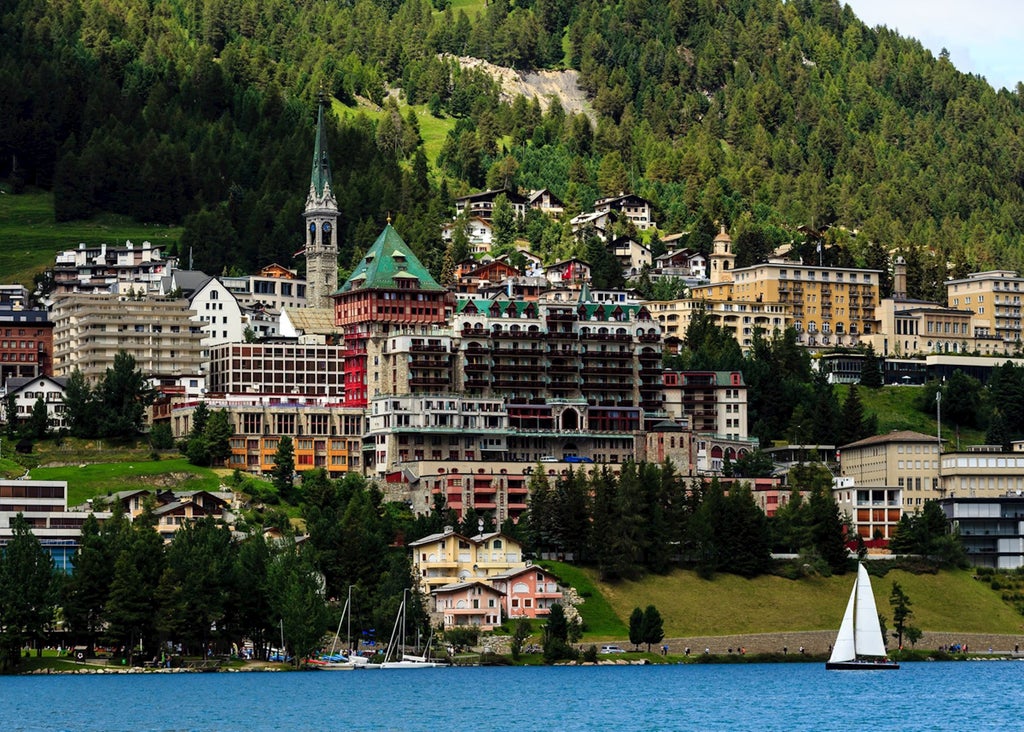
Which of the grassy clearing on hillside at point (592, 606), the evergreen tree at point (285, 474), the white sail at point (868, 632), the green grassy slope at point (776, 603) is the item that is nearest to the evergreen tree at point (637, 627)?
the grassy clearing on hillside at point (592, 606)

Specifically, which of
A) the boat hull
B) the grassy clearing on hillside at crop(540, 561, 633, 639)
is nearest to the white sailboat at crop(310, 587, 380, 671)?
the grassy clearing on hillside at crop(540, 561, 633, 639)

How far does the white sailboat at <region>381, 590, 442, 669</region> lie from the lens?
16375 centimetres

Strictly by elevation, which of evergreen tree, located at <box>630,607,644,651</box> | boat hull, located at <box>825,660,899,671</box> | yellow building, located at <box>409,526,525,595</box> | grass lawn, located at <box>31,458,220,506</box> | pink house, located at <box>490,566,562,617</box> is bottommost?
boat hull, located at <box>825,660,899,671</box>

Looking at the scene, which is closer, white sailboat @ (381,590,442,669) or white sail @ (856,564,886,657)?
white sail @ (856,564,886,657)

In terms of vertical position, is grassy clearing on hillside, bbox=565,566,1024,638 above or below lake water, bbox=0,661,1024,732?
above

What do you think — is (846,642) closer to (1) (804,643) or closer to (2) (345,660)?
(1) (804,643)

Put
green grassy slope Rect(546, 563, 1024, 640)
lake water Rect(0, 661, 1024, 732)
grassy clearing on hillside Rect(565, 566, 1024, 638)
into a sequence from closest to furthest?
lake water Rect(0, 661, 1024, 732) < green grassy slope Rect(546, 563, 1024, 640) < grassy clearing on hillside Rect(565, 566, 1024, 638)

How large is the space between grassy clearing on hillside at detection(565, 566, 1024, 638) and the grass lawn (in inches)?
1391

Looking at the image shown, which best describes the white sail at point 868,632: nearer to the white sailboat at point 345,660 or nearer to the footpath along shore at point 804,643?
the footpath along shore at point 804,643

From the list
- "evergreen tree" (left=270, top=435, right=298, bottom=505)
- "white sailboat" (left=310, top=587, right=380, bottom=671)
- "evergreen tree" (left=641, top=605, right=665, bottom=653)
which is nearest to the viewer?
"white sailboat" (left=310, top=587, right=380, bottom=671)

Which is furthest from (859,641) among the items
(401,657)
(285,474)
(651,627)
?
(285,474)

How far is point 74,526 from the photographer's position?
177125 mm

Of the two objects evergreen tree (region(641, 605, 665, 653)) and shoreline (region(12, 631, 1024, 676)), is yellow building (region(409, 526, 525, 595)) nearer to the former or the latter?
shoreline (region(12, 631, 1024, 676))

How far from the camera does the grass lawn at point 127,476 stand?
188125 millimetres
